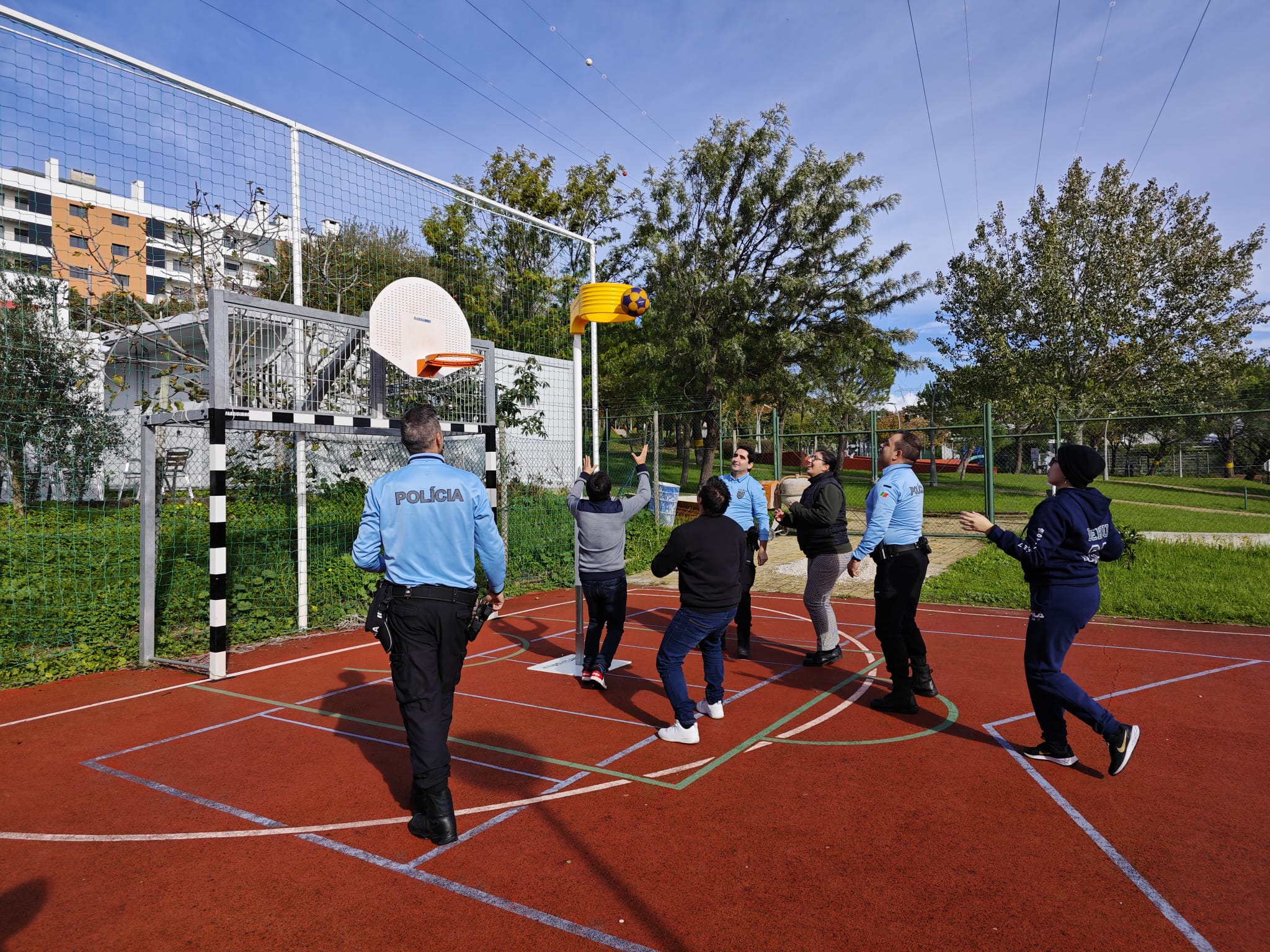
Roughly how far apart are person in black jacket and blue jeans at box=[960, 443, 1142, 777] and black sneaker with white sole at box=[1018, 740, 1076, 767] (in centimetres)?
25

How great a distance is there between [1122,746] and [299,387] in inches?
314

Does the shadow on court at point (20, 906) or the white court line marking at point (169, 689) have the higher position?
the shadow on court at point (20, 906)

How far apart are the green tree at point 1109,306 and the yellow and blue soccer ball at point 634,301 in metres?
18.5

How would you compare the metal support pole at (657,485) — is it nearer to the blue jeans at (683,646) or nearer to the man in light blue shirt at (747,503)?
the man in light blue shirt at (747,503)

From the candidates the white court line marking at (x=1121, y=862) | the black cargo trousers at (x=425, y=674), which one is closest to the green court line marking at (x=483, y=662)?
the black cargo trousers at (x=425, y=674)

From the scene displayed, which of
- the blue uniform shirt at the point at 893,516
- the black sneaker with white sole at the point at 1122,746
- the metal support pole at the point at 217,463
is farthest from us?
the metal support pole at the point at 217,463

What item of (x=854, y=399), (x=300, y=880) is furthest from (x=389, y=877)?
(x=854, y=399)

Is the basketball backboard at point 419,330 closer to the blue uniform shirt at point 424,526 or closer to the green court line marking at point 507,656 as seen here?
the green court line marking at point 507,656

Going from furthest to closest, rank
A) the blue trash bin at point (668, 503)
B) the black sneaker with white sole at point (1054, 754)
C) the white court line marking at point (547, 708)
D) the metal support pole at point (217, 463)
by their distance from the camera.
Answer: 1. the blue trash bin at point (668, 503)
2. the metal support pole at point (217, 463)
3. the white court line marking at point (547, 708)
4. the black sneaker with white sole at point (1054, 754)

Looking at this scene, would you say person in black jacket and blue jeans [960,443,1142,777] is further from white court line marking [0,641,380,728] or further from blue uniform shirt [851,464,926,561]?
white court line marking [0,641,380,728]

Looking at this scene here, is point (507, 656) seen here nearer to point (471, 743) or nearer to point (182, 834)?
point (471, 743)

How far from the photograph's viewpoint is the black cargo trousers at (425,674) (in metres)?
3.67

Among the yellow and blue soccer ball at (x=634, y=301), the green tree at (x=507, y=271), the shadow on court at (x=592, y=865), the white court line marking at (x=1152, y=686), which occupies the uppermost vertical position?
the green tree at (x=507, y=271)

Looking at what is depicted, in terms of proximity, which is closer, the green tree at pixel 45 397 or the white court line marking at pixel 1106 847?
the white court line marking at pixel 1106 847
